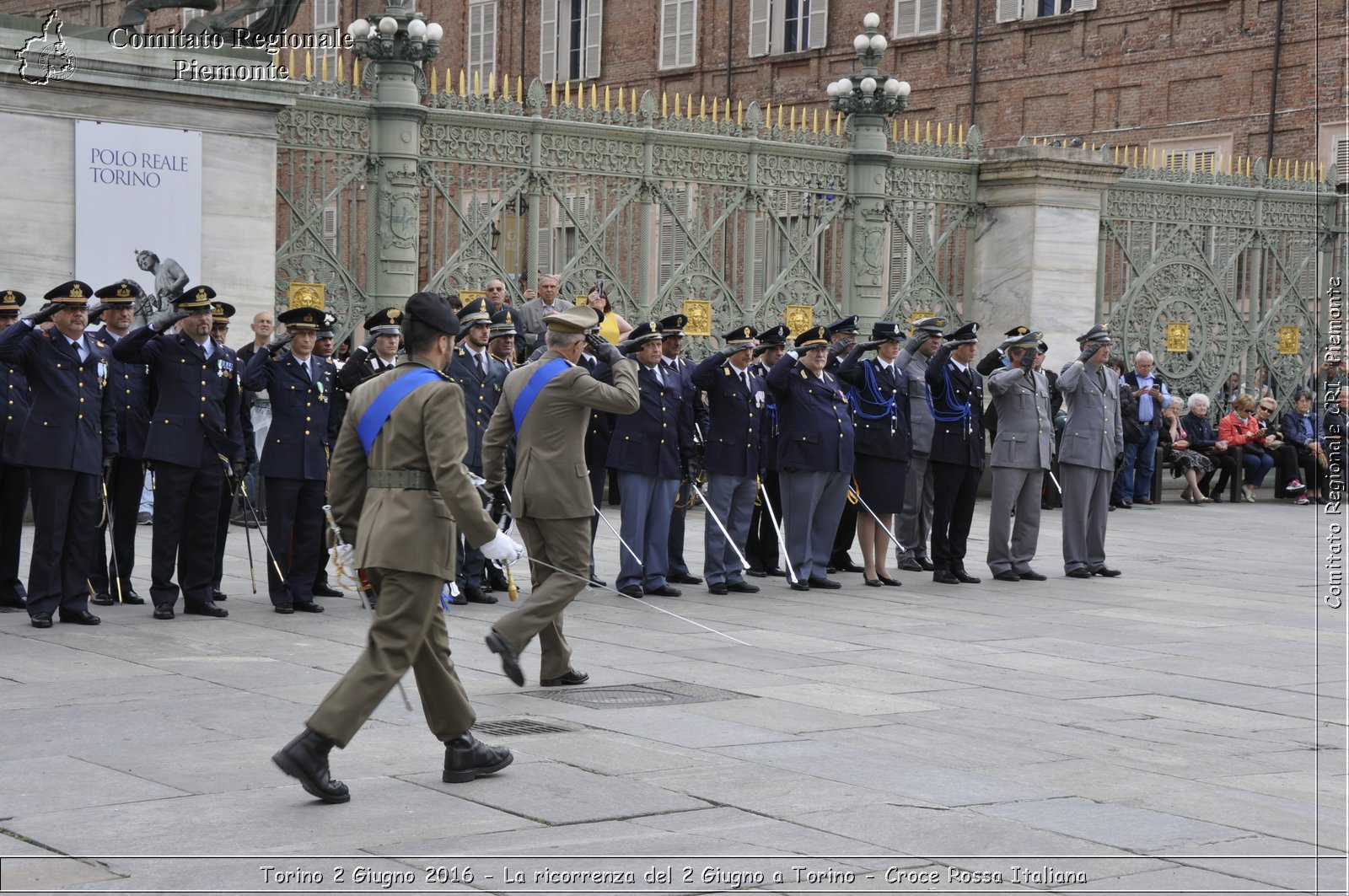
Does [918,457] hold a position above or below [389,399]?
below

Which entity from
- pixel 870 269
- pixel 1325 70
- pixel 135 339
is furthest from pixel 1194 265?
pixel 135 339

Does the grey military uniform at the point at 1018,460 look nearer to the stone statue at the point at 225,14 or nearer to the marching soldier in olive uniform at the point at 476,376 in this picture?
the marching soldier in olive uniform at the point at 476,376

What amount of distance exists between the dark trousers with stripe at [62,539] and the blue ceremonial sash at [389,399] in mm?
4348

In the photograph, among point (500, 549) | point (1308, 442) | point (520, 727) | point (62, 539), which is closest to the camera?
point (500, 549)

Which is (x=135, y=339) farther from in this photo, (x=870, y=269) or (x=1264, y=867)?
(x=870, y=269)

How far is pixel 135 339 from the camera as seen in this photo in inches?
412

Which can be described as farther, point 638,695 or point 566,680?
point 566,680

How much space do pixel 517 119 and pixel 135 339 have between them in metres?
7.79

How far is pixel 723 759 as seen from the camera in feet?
22.4

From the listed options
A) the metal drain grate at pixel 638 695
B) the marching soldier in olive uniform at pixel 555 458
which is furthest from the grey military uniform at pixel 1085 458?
the metal drain grate at pixel 638 695

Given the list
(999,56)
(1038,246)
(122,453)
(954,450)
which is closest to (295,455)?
(122,453)

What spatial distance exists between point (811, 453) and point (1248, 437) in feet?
36.0

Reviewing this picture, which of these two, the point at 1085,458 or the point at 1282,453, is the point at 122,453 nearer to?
the point at 1085,458

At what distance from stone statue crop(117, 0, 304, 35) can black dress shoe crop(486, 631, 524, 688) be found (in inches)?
350
